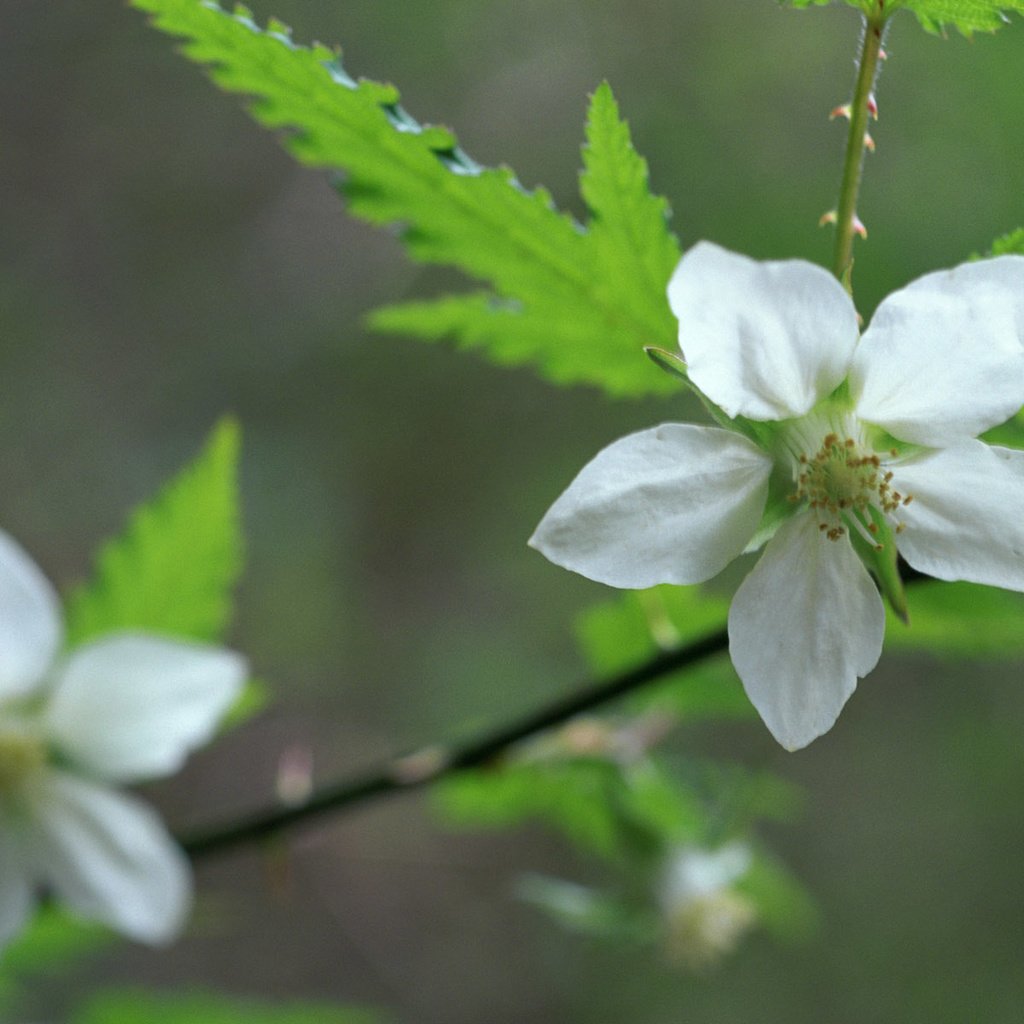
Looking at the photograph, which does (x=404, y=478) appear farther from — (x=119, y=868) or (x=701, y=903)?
(x=119, y=868)

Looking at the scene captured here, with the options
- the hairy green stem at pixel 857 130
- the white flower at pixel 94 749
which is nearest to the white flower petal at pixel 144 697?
the white flower at pixel 94 749

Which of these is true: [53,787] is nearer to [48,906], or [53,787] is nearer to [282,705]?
[48,906]

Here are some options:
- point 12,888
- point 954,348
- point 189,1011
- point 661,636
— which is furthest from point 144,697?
point 954,348

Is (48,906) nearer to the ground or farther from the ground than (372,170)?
nearer to the ground

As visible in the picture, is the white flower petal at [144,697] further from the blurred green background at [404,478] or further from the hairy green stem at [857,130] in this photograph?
the blurred green background at [404,478]

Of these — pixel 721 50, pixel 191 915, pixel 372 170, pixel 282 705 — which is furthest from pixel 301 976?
pixel 372 170

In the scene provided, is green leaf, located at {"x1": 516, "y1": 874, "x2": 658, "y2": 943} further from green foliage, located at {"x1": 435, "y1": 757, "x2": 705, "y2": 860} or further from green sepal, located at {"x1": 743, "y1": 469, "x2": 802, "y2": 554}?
green sepal, located at {"x1": 743, "y1": 469, "x2": 802, "y2": 554}
